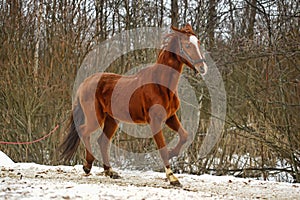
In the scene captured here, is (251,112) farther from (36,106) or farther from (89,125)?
(36,106)

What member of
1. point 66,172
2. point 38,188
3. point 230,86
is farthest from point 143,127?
point 38,188

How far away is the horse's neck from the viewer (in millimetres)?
5664

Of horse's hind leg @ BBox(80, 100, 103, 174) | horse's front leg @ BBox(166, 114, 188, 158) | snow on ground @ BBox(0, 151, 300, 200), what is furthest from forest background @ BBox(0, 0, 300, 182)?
horse's hind leg @ BBox(80, 100, 103, 174)

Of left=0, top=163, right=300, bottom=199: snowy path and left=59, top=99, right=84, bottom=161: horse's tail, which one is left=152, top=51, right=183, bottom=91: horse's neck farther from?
left=59, top=99, right=84, bottom=161: horse's tail

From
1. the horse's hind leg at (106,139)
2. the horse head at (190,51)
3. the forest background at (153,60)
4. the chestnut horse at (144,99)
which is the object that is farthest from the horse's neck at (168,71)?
the forest background at (153,60)

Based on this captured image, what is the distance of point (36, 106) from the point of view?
1010cm

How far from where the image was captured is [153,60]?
9.51 metres

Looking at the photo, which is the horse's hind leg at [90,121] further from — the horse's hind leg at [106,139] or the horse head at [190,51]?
the horse head at [190,51]

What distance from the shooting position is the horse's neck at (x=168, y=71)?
223 inches

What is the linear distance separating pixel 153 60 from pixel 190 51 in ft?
13.5

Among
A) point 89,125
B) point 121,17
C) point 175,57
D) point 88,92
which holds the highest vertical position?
point 121,17

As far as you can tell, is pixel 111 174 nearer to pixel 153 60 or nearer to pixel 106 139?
pixel 106 139

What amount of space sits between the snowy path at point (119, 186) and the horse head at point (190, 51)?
1476 mm

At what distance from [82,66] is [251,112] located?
3.99 m
